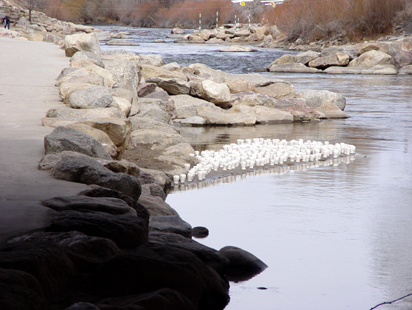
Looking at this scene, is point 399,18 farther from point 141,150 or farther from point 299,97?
point 141,150

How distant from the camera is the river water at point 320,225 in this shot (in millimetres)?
3818

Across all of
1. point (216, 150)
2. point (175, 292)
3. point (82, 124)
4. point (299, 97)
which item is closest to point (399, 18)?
point (299, 97)

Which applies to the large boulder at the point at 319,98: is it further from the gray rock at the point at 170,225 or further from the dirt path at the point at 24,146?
the gray rock at the point at 170,225

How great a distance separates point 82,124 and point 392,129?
786 centimetres

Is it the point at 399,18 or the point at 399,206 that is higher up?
the point at 399,18

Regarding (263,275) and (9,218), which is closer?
(9,218)

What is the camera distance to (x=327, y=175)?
24.3 feet

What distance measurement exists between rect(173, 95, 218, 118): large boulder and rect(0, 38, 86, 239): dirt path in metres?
2.87

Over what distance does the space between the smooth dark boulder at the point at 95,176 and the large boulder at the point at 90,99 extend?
11.0 feet

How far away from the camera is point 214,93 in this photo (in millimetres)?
13148

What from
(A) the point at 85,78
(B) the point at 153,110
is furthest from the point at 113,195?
(B) the point at 153,110

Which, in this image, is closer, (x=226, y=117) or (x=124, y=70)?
(x=226, y=117)

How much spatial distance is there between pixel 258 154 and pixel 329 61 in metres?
23.6

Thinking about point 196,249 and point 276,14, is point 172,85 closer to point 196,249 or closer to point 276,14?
point 196,249
